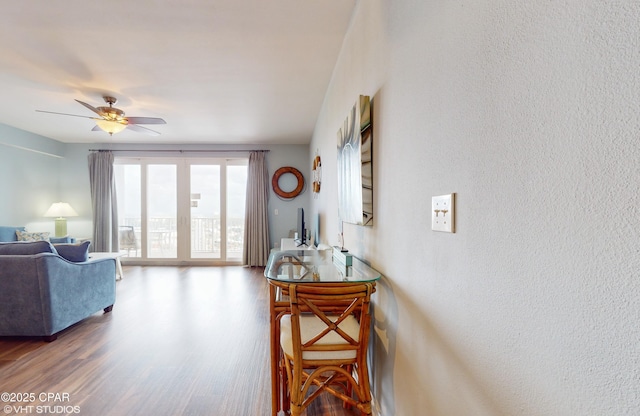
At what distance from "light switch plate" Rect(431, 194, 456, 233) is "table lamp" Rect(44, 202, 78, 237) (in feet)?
22.0

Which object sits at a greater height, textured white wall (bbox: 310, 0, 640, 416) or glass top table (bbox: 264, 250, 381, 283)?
textured white wall (bbox: 310, 0, 640, 416)

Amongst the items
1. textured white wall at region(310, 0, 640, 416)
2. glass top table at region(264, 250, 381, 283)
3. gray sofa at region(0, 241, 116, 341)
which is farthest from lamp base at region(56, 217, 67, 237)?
textured white wall at region(310, 0, 640, 416)

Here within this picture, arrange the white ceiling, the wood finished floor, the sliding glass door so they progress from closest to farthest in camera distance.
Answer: the wood finished floor < the white ceiling < the sliding glass door

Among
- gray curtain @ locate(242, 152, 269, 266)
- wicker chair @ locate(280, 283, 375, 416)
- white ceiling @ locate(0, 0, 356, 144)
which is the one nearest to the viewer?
wicker chair @ locate(280, 283, 375, 416)

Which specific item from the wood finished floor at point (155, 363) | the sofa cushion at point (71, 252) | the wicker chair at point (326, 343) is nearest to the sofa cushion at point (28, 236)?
the wood finished floor at point (155, 363)

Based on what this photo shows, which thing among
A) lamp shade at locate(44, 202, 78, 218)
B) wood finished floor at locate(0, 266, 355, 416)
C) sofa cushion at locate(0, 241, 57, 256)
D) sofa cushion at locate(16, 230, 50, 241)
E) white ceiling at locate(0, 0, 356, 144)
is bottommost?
wood finished floor at locate(0, 266, 355, 416)

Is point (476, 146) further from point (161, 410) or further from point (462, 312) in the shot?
point (161, 410)

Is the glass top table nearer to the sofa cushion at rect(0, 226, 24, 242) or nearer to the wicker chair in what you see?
the wicker chair

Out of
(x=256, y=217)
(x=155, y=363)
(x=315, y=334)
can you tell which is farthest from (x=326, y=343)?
(x=256, y=217)

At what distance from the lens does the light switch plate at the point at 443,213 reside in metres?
0.86

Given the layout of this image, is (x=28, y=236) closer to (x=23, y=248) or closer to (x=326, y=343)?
(x=23, y=248)

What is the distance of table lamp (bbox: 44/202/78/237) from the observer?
17.5 ft

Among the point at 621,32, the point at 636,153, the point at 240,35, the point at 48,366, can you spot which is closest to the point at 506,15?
the point at 621,32

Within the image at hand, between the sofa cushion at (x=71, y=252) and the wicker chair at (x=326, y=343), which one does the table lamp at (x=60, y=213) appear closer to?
the sofa cushion at (x=71, y=252)
